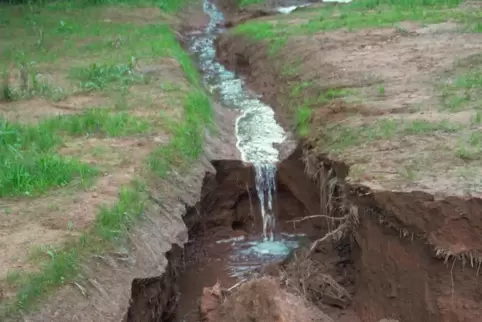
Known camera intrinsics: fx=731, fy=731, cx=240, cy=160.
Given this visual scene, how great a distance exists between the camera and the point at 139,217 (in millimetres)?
8492

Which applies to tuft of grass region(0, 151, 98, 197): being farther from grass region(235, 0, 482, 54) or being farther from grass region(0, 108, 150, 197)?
grass region(235, 0, 482, 54)

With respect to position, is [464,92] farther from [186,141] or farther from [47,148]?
[47,148]

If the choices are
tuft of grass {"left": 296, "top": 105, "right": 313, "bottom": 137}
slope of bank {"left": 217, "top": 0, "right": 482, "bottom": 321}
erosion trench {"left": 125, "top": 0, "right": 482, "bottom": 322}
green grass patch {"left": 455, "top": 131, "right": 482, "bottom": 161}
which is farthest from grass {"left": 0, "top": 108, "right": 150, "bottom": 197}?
green grass patch {"left": 455, "top": 131, "right": 482, "bottom": 161}

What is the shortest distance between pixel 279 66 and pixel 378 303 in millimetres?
8600

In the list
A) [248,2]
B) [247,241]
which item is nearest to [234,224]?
[247,241]

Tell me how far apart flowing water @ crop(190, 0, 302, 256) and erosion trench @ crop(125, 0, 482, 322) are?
0.02 metres

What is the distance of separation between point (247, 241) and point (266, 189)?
933mm

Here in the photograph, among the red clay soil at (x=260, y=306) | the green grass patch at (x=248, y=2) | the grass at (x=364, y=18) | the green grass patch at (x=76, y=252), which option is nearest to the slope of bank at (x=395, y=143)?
the grass at (x=364, y=18)

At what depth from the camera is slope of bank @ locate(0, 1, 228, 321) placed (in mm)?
6863

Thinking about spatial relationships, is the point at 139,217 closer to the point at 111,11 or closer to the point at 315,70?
the point at 315,70

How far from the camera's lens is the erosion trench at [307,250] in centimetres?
756

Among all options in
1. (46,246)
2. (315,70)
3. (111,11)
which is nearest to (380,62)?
(315,70)

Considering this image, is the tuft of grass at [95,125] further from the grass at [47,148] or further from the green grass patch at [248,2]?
the green grass patch at [248,2]

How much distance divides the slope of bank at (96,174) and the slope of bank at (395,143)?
6.05 feet
